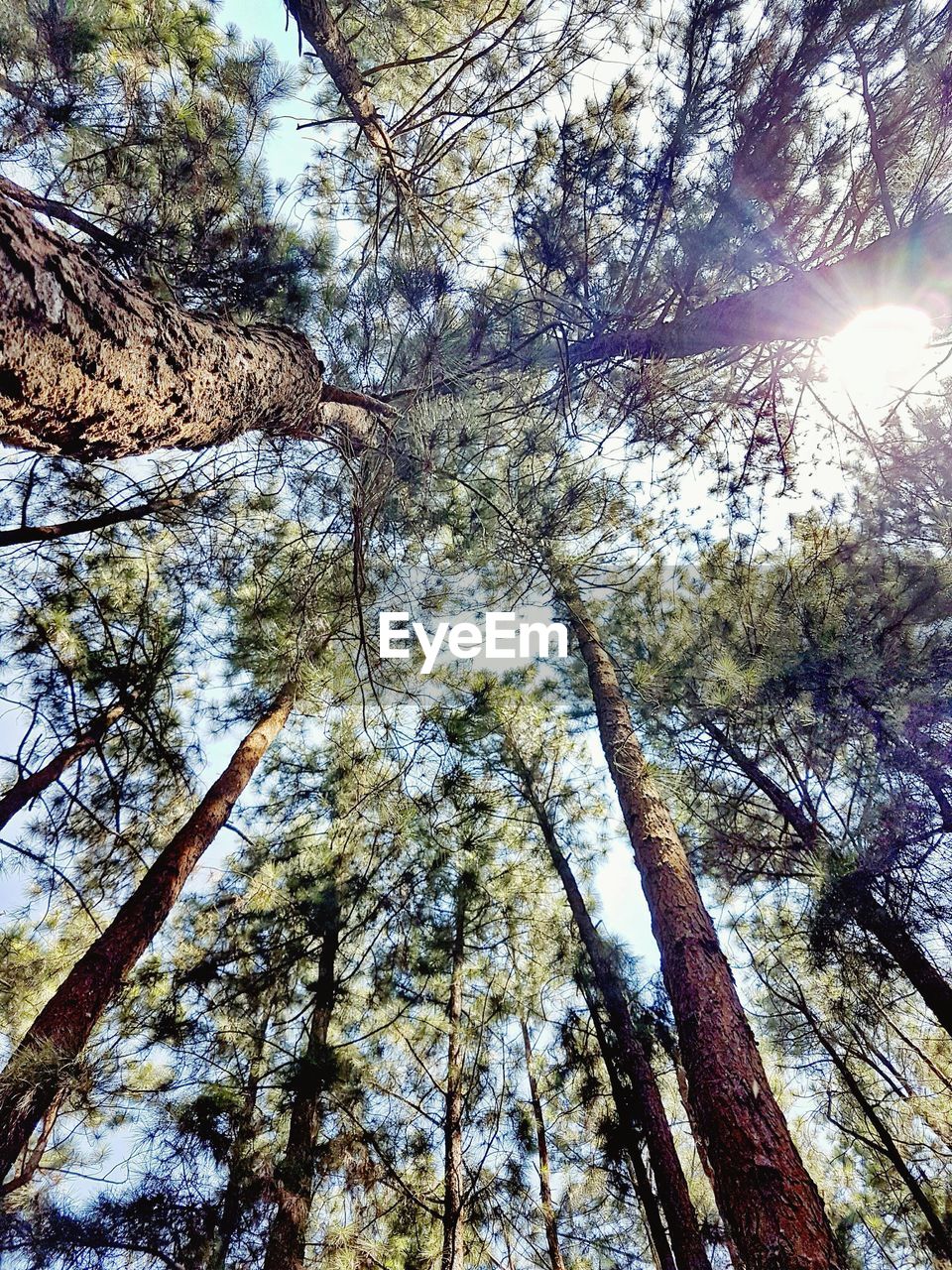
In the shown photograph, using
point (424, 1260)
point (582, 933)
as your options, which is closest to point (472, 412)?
point (582, 933)

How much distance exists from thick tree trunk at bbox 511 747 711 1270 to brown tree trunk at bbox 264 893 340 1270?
1938 mm

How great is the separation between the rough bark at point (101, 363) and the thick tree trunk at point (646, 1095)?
4137 mm

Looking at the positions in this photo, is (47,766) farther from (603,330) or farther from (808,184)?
(808,184)

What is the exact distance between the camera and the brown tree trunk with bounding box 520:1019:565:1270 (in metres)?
3.46

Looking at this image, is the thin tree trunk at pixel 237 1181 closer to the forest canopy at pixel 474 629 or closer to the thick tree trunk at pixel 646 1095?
the forest canopy at pixel 474 629

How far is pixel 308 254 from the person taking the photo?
10.2 feet

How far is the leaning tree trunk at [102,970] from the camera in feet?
6.17

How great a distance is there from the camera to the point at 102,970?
8.77 ft

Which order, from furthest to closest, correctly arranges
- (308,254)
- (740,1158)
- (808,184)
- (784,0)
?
1. (308,254)
2. (808,184)
3. (784,0)
4. (740,1158)

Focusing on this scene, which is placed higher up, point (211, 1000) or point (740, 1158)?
point (211, 1000)

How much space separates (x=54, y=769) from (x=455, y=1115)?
336 centimetres

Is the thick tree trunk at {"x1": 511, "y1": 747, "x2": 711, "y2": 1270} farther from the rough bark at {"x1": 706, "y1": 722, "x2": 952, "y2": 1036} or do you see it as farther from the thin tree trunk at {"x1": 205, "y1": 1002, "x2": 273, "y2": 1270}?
the thin tree trunk at {"x1": 205, "y1": 1002, "x2": 273, "y2": 1270}

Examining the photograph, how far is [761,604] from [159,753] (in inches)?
160

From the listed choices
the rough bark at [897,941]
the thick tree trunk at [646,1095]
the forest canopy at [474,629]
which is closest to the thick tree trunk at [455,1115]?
the forest canopy at [474,629]
